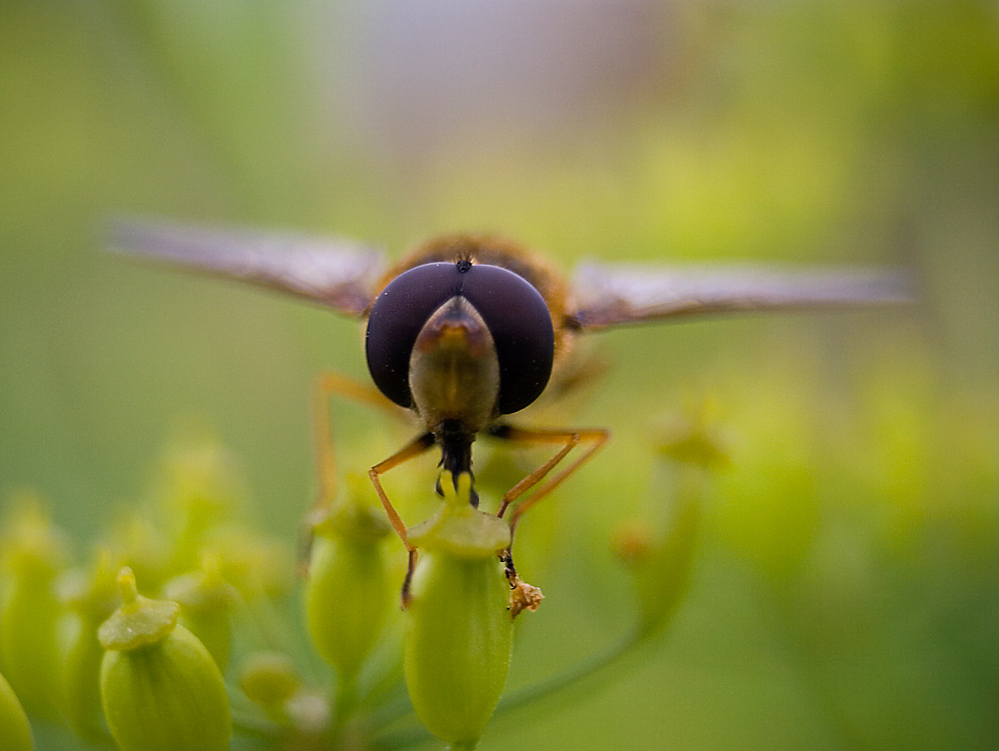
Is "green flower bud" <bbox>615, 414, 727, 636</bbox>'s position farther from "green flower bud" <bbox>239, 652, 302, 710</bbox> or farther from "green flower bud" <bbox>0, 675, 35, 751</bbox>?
"green flower bud" <bbox>0, 675, 35, 751</bbox>

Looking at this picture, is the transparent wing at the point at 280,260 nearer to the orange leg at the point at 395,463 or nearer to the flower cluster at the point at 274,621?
A: the flower cluster at the point at 274,621

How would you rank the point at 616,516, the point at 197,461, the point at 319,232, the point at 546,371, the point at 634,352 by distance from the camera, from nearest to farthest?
1. the point at 546,371
2. the point at 197,461
3. the point at 616,516
4. the point at 634,352
5. the point at 319,232

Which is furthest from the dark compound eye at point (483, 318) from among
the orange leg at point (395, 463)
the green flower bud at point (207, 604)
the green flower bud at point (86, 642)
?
the green flower bud at point (86, 642)

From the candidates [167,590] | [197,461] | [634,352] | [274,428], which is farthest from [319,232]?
[167,590]

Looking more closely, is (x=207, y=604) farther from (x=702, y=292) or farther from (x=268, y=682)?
(x=702, y=292)

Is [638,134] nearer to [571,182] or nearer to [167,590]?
[571,182]

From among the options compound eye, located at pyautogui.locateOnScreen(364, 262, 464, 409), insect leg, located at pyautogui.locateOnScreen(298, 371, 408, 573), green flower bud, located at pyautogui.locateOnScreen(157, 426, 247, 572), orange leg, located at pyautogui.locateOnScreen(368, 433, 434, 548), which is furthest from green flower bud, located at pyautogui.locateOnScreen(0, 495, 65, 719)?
compound eye, located at pyautogui.locateOnScreen(364, 262, 464, 409)

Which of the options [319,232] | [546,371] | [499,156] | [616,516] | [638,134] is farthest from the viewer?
[499,156]
